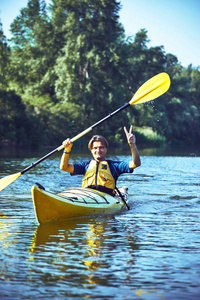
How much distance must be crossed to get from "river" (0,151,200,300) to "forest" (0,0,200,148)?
20939 millimetres

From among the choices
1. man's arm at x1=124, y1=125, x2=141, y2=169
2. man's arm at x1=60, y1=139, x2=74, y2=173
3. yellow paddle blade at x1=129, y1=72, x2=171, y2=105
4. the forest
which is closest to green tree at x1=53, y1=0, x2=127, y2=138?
the forest

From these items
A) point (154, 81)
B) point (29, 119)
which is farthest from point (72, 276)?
point (29, 119)

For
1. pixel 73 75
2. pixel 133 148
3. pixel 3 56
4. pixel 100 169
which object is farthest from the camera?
pixel 73 75

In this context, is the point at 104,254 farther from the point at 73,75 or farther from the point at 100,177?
the point at 73,75

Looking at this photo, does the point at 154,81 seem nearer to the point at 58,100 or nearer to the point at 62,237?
the point at 62,237

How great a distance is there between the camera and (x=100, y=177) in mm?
6914

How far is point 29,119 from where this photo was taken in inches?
1142

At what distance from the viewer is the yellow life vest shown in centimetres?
685

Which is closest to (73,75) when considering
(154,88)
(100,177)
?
(154,88)

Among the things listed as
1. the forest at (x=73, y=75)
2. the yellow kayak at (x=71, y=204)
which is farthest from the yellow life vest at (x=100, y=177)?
the forest at (x=73, y=75)

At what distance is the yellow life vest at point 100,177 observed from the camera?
270 inches

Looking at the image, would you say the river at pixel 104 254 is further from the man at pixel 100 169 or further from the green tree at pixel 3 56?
the green tree at pixel 3 56

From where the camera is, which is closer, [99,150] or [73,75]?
[99,150]

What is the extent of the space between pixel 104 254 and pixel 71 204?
1954mm
